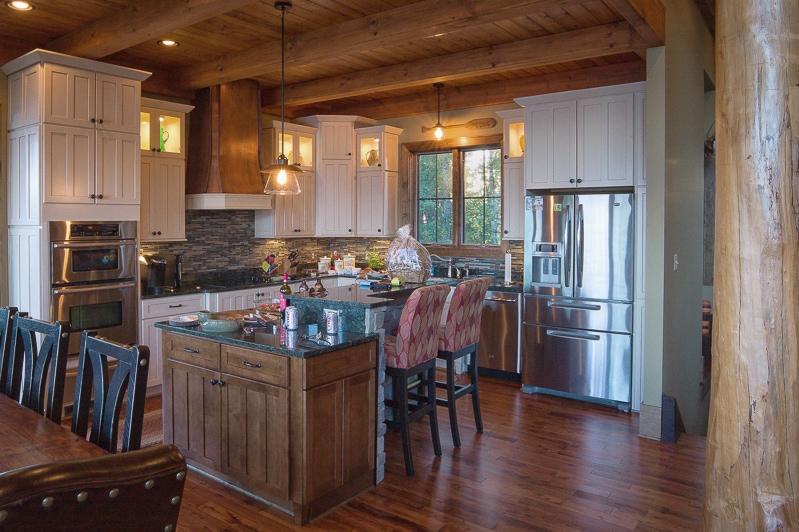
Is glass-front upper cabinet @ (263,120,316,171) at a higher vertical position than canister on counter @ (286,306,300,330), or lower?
higher

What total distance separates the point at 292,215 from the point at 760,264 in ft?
17.5

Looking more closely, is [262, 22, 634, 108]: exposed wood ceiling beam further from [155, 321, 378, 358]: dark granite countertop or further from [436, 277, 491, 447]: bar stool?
[155, 321, 378, 358]: dark granite countertop

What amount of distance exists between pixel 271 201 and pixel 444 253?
6.57 ft

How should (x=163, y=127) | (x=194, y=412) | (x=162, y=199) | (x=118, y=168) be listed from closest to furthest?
(x=194, y=412), (x=118, y=168), (x=162, y=199), (x=163, y=127)

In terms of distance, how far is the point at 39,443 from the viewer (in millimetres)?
1844

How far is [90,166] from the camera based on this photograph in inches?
183

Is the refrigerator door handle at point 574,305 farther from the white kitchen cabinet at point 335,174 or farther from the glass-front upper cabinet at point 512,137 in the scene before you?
the white kitchen cabinet at point 335,174

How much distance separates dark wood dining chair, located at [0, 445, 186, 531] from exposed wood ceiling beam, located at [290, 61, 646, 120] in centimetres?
548

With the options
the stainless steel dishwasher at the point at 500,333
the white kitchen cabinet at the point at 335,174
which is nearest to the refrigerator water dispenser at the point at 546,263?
the stainless steel dishwasher at the point at 500,333

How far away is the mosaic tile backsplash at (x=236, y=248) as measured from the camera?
6.01m

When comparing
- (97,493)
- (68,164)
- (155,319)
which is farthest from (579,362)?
(97,493)

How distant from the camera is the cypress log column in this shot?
6.08 feet

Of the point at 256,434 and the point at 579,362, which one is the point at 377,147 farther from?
the point at 256,434

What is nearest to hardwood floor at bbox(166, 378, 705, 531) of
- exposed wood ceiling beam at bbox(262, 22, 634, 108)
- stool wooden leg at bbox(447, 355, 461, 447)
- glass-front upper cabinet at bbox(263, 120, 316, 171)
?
stool wooden leg at bbox(447, 355, 461, 447)
